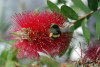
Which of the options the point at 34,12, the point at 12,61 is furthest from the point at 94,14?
the point at 12,61

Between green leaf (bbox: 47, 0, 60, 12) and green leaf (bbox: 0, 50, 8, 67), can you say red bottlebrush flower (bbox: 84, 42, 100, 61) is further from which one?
green leaf (bbox: 0, 50, 8, 67)

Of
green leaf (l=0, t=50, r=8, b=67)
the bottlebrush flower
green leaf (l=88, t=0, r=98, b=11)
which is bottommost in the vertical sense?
green leaf (l=0, t=50, r=8, b=67)

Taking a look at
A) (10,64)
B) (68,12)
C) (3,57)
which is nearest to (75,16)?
(68,12)

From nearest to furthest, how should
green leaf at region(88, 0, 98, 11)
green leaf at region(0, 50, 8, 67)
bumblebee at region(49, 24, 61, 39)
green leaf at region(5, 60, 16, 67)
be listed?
bumblebee at region(49, 24, 61, 39) → green leaf at region(88, 0, 98, 11) → green leaf at region(5, 60, 16, 67) → green leaf at region(0, 50, 8, 67)

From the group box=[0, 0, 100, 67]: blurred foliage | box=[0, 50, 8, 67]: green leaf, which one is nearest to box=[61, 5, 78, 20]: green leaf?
box=[0, 0, 100, 67]: blurred foliage

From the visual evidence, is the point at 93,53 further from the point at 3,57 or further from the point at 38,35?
the point at 3,57

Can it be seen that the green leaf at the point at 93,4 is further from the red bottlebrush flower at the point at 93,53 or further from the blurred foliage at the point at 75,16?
the red bottlebrush flower at the point at 93,53

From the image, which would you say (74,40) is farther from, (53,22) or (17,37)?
(17,37)
